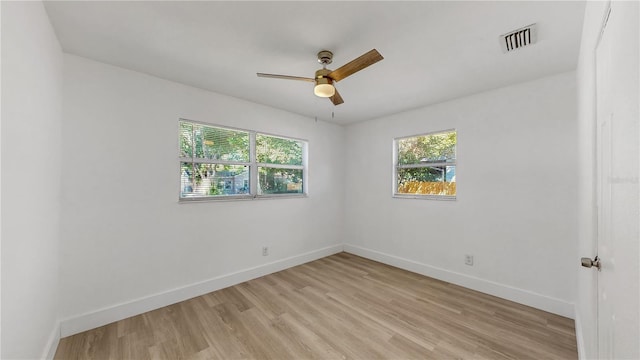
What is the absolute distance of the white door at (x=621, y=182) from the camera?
0.61 metres

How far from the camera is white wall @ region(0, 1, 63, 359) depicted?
1.19 meters

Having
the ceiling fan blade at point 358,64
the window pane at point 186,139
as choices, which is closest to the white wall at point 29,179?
the window pane at point 186,139

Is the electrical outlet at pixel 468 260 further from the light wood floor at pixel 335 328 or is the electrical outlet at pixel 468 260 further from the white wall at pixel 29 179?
the white wall at pixel 29 179

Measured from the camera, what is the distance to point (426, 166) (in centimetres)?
356

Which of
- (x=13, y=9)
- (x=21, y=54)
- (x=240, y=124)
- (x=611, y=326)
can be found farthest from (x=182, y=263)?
(x=611, y=326)

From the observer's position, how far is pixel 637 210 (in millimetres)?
583

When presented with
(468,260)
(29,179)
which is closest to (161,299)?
(29,179)

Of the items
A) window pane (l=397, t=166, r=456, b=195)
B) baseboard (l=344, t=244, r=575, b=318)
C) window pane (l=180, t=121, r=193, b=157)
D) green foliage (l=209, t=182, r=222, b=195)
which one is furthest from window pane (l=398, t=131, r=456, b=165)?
window pane (l=180, t=121, r=193, b=157)

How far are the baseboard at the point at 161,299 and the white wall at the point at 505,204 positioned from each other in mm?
1970

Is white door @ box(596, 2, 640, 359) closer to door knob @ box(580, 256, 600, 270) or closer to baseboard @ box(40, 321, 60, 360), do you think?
door knob @ box(580, 256, 600, 270)

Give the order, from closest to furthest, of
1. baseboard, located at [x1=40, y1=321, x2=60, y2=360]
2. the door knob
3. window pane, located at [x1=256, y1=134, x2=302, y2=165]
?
the door knob → baseboard, located at [x1=40, y1=321, x2=60, y2=360] → window pane, located at [x1=256, y1=134, x2=302, y2=165]

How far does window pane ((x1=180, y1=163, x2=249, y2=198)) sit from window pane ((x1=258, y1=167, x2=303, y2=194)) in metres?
0.26

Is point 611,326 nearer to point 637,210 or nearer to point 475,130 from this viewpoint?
point 637,210

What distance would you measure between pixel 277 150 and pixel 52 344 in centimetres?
295
